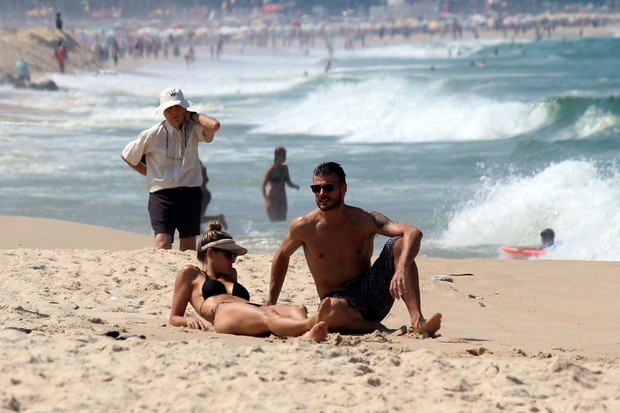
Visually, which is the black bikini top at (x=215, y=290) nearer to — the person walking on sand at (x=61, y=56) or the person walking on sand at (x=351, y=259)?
the person walking on sand at (x=351, y=259)

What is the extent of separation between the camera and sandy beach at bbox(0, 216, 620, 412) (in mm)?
4605

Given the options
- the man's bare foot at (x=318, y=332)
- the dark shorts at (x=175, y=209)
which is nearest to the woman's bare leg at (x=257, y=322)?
the man's bare foot at (x=318, y=332)

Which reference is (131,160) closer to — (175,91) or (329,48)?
(175,91)

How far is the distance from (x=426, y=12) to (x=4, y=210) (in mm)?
146349

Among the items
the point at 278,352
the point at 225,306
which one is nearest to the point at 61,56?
the point at 225,306

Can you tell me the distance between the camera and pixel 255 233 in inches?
523

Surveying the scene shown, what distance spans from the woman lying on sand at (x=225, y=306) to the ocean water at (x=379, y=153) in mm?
5500

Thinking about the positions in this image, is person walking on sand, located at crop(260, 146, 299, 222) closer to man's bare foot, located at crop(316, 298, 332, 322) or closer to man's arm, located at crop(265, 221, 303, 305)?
man's arm, located at crop(265, 221, 303, 305)

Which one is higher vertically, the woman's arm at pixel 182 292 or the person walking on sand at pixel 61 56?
the woman's arm at pixel 182 292

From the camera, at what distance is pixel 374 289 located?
6281mm

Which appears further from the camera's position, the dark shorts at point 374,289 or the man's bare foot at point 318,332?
the dark shorts at point 374,289

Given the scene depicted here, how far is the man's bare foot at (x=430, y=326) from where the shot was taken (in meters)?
6.16

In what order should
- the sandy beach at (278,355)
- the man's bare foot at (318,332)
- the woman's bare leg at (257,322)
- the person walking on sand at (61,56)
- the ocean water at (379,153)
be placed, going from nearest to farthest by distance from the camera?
the sandy beach at (278,355) → the man's bare foot at (318,332) → the woman's bare leg at (257,322) → the ocean water at (379,153) → the person walking on sand at (61,56)

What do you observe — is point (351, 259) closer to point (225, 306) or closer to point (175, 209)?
point (225, 306)
